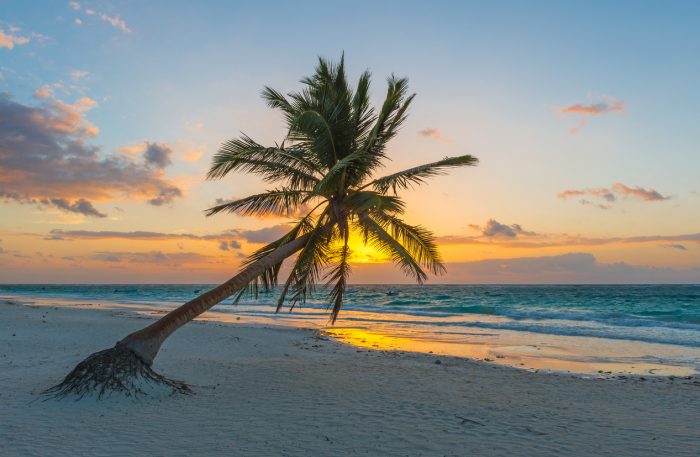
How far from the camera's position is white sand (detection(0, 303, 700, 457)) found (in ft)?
22.3

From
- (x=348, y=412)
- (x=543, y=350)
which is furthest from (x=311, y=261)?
(x=543, y=350)

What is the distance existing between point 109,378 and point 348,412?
4293 mm

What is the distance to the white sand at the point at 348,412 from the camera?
268 inches

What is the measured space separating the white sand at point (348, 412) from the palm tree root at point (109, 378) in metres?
0.28

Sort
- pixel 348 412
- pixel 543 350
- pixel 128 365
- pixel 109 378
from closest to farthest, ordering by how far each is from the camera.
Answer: pixel 348 412
pixel 109 378
pixel 128 365
pixel 543 350

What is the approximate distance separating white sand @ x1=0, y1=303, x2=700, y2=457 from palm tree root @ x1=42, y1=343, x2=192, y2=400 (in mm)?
278

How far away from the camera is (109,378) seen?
889 cm

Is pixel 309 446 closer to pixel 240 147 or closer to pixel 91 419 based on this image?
pixel 91 419

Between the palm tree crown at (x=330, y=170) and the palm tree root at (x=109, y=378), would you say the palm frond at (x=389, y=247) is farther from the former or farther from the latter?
the palm tree root at (x=109, y=378)

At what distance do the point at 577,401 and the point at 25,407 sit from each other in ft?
32.8

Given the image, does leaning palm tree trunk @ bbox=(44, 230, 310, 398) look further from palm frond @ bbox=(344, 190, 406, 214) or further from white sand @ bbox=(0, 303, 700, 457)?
palm frond @ bbox=(344, 190, 406, 214)

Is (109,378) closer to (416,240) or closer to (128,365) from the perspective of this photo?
(128,365)

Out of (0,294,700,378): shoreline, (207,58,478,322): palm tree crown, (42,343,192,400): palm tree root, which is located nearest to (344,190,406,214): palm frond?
(207,58,478,322): palm tree crown

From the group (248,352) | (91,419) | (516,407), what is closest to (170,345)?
(248,352)
